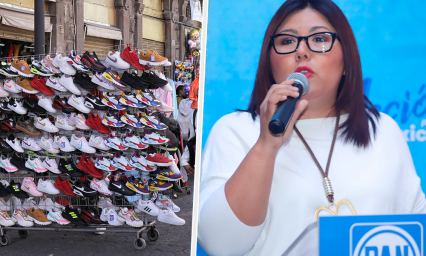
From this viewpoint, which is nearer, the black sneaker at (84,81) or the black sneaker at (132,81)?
the black sneaker at (132,81)

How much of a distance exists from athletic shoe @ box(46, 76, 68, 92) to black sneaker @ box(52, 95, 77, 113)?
0.11m

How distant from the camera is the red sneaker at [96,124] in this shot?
14.6 ft

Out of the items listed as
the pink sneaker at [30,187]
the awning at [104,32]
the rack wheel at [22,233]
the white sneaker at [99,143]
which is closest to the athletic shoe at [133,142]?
the white sneaker at [99,143]

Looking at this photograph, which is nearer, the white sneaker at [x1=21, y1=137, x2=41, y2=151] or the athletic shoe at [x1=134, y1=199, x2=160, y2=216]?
the athletic shoe at [x1=134, y1=199, x2=160, y2=216]

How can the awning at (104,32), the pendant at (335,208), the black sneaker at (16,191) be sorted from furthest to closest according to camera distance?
the awning at (104,32) → the black sneaker at (16,191) → the pendant at (335,208)

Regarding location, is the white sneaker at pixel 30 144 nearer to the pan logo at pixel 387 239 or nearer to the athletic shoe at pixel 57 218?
the athletic shoe at pixel 57 218

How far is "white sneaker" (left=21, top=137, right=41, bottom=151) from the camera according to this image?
4648 mm

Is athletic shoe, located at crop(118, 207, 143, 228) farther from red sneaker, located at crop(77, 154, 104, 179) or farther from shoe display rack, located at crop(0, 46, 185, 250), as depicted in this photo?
red sneaker, located at crop(77, 154, 104, 179)

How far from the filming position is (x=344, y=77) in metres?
1.47

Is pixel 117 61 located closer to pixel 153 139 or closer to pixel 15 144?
pixel 153 139

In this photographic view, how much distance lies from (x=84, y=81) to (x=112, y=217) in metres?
1.44

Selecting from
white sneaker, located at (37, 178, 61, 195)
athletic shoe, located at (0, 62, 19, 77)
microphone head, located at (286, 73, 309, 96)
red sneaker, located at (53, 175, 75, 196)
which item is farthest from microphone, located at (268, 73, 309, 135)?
athletic shoe, located at (0, 62, 19, 77)

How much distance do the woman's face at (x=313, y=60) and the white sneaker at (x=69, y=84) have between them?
3.44 m

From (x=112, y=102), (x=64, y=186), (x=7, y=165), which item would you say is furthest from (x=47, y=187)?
(x=112, y=102)
